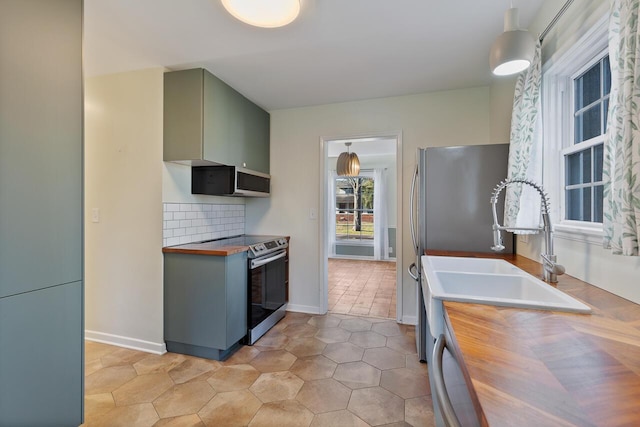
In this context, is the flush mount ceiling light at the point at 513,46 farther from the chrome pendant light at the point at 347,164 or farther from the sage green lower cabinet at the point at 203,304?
the chrome pendant light at the point at 347,164

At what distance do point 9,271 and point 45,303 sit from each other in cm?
21

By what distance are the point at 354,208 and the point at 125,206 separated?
502cm

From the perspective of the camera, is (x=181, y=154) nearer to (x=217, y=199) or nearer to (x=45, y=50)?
(x=217, y=199)

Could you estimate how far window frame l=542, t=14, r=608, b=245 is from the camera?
57.1 inches

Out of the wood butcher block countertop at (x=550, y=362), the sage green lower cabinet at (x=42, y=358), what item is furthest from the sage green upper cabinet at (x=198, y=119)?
the wood butcher block countertop at (x=550, y=362)

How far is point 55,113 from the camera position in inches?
52.3

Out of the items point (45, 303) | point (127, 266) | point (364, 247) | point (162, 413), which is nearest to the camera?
point (45, 303)

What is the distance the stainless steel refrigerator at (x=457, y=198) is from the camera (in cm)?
216

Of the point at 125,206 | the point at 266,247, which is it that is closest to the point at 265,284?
the point at 266,247

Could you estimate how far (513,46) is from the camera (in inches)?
51.9

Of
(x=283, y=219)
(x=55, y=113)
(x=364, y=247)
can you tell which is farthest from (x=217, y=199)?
(x=364, y=247)

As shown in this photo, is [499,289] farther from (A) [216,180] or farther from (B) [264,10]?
(A) [216,180]

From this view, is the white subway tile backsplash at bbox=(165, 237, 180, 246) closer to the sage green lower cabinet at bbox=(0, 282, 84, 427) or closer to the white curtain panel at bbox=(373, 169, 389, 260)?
the sage green lower cabinet at bbox=(0, 282, 84, 427)

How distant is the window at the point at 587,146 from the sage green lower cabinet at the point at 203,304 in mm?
2253
